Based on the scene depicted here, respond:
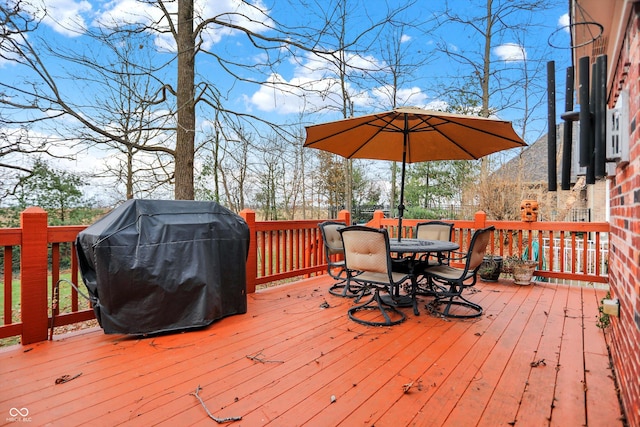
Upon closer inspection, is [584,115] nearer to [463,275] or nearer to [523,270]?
[463,275]

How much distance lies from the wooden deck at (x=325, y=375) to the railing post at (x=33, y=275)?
0.17m

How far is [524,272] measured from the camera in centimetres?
491

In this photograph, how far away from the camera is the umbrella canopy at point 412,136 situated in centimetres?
351

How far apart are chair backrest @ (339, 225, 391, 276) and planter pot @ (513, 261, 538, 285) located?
118 inches

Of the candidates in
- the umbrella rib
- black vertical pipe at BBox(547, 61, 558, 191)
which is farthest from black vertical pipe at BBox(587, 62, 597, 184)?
the umbrella rib

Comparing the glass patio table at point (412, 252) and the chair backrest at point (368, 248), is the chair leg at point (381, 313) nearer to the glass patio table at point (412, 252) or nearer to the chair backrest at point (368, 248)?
the glass patio table at point (412, 252)

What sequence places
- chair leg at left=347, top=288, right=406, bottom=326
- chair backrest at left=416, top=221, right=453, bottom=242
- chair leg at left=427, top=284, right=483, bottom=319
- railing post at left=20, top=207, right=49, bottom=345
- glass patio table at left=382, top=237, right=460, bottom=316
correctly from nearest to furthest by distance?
1. railing post at left=20, top=207, right=49, bottom=345
2. chair leg at left=347, top=288, right=406, bottom=326
3. glass patio table at left=382, top=237, right=460, bottom=316
4. chair leg at left=427, top=284, right=483, bottom=319
5. chair backrest at left=416, top=221, right=453, bottom=242

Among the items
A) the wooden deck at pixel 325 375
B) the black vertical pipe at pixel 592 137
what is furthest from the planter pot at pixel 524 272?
the black vertical pipe at pixel 592 137

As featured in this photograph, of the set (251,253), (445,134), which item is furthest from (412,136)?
(251,253)

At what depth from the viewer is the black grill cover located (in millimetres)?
2645

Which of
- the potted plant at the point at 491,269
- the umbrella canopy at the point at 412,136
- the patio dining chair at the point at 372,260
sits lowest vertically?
the potted plant at the point at 491,269

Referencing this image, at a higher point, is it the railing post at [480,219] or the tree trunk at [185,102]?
the tree trunk at [185,102]

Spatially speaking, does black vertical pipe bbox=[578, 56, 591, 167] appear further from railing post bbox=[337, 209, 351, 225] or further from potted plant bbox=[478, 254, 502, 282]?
railing post bbox=[337, 209, 351, 225]

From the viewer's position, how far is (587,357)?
250 centimetres
